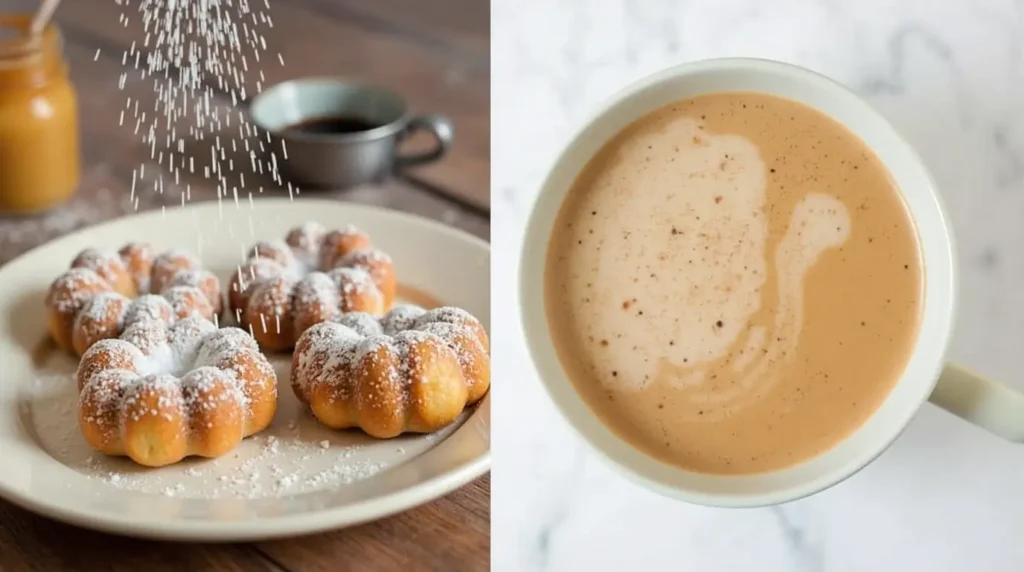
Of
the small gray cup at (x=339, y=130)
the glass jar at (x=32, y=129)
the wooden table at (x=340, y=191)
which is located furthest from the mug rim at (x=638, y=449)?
the glass jar at (x=32, y=129)

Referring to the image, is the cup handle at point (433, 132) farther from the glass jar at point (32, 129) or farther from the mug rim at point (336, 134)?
the glass jar at point (32, 129)

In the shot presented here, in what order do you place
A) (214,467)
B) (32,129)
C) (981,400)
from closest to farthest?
(981,400)
(214,467)
(32,129)

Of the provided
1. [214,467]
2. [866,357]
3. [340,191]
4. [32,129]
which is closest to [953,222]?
[866,357]

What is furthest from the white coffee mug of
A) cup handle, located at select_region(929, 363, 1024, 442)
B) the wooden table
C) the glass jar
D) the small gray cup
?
the glass jar

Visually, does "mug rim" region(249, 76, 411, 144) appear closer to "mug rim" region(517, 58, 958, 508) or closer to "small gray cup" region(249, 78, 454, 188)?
"small gray cup" region(249, 78, 454, 188)

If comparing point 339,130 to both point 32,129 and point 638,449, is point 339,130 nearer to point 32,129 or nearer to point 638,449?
point 32,129

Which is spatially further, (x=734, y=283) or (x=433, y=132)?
(x=433, y=132)
